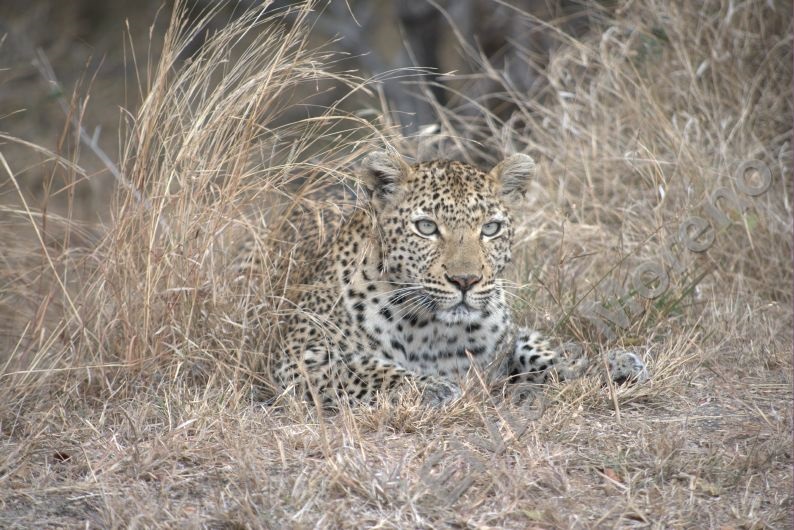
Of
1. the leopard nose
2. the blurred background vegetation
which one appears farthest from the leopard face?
the blurred background vegetation

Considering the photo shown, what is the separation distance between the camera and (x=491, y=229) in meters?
5.68

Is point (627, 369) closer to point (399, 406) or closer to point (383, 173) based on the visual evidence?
point (399, 406)

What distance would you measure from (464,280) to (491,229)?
412 mm

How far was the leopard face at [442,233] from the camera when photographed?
5.44 meters

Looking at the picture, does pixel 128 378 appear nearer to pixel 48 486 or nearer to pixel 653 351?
pixel 48 486

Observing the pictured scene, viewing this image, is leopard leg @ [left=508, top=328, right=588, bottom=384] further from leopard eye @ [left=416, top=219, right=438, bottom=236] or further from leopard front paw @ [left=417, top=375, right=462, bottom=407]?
leopard eye @ [left=416, top=219, right=438, bottom=236]

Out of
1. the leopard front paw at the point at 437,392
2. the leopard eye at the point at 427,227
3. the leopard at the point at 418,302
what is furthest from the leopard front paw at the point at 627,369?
the leopard eye at the point at 427,227

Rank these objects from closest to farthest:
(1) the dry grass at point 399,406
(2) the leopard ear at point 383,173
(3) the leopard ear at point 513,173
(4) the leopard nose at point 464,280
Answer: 1. (1) the dry grass at point 399,406
2. (4) the leopard nose at point 464,280
3. (2) the leopard ear at point 383,173
4. (3) the leopard ear at point 513,173

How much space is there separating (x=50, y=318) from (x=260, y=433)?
2.09m

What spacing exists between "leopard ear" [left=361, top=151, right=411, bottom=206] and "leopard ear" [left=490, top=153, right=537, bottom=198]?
54 centimetres

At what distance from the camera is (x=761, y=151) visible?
8141 millimetres

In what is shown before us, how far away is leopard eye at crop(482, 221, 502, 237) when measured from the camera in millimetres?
5660

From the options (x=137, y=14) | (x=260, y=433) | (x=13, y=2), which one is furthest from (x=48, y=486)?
(x=137, y=14)

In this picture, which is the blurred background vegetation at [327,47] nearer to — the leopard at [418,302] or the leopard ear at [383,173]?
the leopard ear at [383,173]
